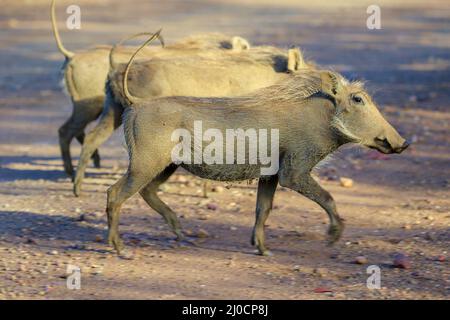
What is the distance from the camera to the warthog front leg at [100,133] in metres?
7.75

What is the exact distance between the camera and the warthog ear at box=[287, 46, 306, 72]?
7.58 m

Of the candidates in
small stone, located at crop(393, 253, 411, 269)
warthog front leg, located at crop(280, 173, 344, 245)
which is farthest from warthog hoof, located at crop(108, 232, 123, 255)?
small stone, located at crop(393, 253, 411, 269)

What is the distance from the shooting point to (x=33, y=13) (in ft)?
65.0

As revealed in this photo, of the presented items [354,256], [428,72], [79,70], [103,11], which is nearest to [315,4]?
[103,11]

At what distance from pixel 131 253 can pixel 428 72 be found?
350 inches

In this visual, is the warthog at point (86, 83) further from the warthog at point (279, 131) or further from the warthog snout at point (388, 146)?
the warthog snout at point (388, 146)

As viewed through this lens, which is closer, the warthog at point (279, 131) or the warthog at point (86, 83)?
the warthog at point (279, 131)

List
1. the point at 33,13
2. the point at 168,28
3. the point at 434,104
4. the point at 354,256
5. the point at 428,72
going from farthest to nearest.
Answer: the point at 33,13
the point at 168,28
the point at 428,72
the point at 434,104
the point at 354,256

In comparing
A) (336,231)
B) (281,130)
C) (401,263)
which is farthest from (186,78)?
(401,263)

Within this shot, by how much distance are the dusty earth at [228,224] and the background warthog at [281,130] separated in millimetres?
317

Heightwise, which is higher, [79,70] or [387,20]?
[79,70]

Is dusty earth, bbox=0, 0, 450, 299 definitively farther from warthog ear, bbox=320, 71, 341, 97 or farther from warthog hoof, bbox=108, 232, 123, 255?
warthog ear, bbox=320, 71, 341, 97

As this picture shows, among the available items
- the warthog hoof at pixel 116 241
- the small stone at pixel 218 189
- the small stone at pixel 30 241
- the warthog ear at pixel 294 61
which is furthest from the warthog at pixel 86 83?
the warthog hoof at pixel 116 241
